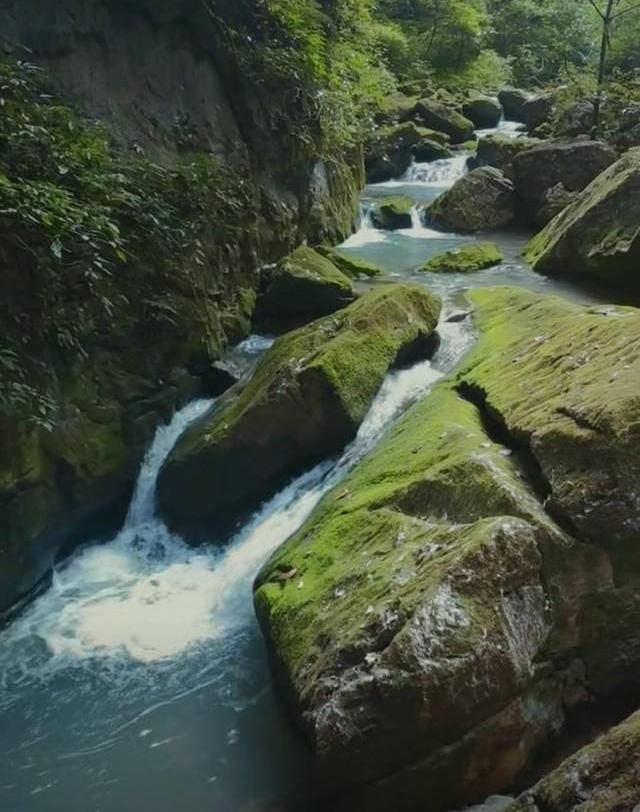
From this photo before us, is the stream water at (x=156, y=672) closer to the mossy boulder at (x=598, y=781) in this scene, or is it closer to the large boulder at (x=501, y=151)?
the mossy boulder at (x=598, y=781)

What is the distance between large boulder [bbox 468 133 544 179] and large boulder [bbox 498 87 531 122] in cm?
962

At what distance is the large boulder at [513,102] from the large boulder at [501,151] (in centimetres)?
962

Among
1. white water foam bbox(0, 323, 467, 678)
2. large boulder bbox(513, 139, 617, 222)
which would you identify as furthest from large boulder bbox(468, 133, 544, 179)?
white water foam bbox(0, 323, 467, 678)

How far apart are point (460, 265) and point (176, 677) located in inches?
368

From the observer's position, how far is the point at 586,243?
11.4 metres

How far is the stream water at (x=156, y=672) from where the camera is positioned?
531 cm

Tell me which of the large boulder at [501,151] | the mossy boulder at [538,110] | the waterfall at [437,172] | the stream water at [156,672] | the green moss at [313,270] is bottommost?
the stream water at [156,672]

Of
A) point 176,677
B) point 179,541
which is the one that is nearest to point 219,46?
point 179,541

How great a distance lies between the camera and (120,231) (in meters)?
8.17

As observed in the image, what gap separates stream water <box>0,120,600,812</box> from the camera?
5.31 m

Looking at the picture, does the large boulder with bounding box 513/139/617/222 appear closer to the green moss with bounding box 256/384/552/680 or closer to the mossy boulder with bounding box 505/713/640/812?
the green moss with bounding box 256/384/552/680

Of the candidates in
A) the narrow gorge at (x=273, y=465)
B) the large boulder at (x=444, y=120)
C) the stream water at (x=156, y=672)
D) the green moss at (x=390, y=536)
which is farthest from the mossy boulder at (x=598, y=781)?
the large boulder at (x=444, y=120)

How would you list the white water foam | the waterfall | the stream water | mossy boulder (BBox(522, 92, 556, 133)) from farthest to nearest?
mossy boulder (BBox(522, 92, 556, 133)) < the waterfall < the white water foam < the stream water

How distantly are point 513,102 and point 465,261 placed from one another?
20.3 metres
